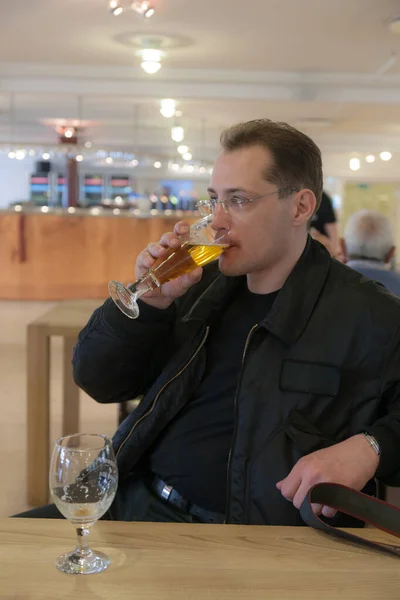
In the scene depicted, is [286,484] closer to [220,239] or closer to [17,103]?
[220,239]

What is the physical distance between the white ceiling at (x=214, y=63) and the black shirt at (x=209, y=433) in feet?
15.6

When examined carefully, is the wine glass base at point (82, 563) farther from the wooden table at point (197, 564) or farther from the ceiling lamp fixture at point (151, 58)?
the ceiling lamp fixture at point (151, 58)

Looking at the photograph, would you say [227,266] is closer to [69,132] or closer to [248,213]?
[248,213]

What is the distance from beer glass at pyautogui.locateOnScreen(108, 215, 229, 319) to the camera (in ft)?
5.02

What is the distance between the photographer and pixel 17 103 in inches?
485

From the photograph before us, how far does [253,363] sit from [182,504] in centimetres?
34

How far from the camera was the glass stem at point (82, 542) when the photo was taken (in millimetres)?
1044

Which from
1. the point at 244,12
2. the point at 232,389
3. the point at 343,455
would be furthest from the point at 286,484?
the point at 244,12

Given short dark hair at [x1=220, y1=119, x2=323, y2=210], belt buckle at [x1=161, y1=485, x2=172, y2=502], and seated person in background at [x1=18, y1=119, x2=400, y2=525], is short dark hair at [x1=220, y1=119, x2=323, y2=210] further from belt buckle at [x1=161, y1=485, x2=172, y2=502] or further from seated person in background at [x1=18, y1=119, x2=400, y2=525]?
belt buckle at [x1=161, y1=485, x2=172, y2=502]

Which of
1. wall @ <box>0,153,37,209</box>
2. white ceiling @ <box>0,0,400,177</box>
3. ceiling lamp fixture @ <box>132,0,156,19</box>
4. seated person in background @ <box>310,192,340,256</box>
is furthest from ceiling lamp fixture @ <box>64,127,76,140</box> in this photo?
seated person in background @ <box>310,192,340,256</box>

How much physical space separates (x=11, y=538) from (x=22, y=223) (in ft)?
32.0

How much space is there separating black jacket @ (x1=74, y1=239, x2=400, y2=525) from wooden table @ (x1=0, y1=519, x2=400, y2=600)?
0.24 meters

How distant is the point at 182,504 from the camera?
153cm

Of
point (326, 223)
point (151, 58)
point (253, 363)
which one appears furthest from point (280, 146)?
point (151, 58)
